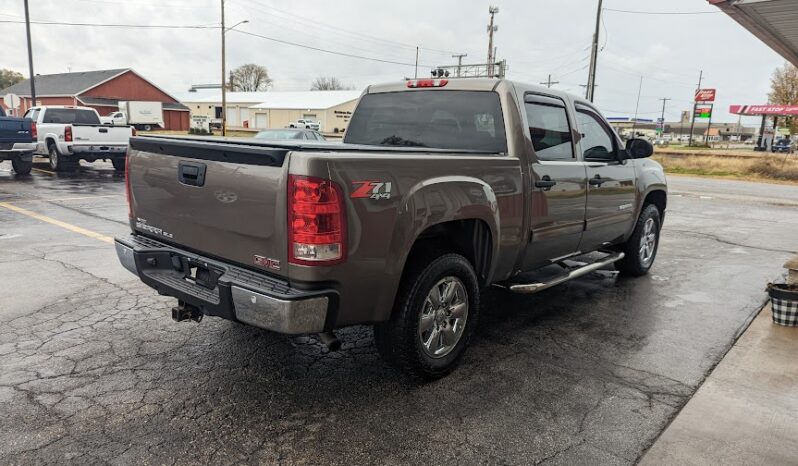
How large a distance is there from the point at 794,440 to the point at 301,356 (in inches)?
118

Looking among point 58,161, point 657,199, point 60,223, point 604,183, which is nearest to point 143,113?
point 58,161

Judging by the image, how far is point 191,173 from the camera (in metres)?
3.35

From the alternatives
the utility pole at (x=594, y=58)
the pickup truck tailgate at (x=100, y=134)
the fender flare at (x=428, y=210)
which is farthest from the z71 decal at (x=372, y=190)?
the utility pole at (x=594, y=58)

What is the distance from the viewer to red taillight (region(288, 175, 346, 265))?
2.78m

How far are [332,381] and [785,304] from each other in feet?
13.0

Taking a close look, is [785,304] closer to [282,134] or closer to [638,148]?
[638,148]

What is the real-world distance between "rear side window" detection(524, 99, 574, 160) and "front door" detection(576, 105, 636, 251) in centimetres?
26

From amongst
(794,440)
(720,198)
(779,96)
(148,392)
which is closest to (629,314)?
(794,440)

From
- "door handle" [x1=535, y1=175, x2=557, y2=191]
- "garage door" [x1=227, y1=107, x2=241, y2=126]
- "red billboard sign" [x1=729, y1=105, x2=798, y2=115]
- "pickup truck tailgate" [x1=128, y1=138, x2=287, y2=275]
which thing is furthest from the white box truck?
"red billboard sign" [x1=729, y1=105, x2=798, y2=115]

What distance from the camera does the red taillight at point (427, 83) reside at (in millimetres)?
4605

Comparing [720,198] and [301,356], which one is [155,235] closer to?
[301,356]

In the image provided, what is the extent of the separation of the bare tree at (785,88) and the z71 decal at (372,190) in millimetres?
71711

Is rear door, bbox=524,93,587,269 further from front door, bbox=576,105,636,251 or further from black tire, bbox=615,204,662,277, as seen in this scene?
black tire, bbox=615,204,662,277

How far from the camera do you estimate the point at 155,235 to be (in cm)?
381
